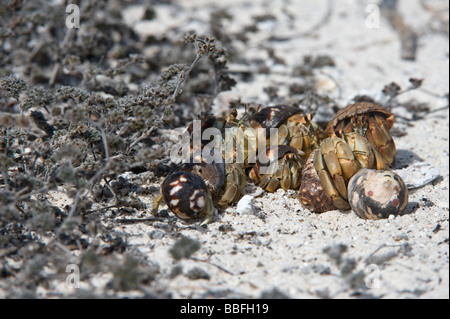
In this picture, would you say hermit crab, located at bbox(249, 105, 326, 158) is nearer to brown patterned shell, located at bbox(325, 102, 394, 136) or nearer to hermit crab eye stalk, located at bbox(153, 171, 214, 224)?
brown patterned shell, located at bbox(325, 102, 394, 136)

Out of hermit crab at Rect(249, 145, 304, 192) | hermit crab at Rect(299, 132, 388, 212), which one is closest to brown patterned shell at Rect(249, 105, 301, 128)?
hermit crab at Rect(249, 145, 304, 192)

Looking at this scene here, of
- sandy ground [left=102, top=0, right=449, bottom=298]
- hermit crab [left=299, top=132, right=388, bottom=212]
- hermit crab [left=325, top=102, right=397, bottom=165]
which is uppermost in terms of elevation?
hermit crab [left=325, top=102, right=397, bottom=165]

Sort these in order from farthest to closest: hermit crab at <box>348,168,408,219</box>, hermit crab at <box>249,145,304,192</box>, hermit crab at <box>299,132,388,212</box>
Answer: hermit crab at <box>249,145,304,192</box> → hermit crab at <box>299,132,388,212</box> → hermit crab at <box>348,168,408,219</box>

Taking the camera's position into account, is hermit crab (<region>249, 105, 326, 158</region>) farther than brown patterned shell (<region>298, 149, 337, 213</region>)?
Yes

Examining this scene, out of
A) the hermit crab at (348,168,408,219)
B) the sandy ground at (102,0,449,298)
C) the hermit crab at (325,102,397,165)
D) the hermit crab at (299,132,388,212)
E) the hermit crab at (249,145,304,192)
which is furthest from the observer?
the hermit crab at (325,102,397,165)

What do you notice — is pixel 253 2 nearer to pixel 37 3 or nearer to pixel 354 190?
pixel 37 3

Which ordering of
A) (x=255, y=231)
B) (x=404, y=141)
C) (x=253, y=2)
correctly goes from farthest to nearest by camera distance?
1. (x=253, y=2)
2. (x=404, y=141)
3. (x=255, y=231)
